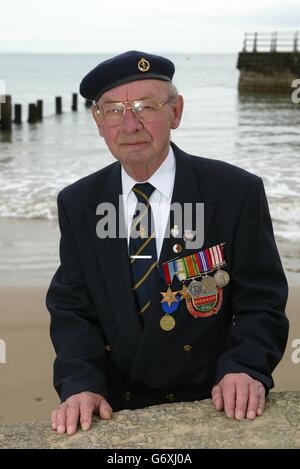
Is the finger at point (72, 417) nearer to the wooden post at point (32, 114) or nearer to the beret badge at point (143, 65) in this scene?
the beret badge at point (143, 65)

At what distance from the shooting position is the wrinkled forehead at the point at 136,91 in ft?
7.00

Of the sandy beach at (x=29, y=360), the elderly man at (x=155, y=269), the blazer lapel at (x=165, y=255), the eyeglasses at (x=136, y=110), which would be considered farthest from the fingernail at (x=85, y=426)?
the sandy beach at (x=29, y=360)

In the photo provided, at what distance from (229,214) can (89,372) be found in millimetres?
710

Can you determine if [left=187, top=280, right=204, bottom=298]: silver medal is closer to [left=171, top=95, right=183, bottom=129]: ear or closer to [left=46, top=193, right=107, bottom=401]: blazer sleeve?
[left=46, top=193, right=107, bottom=401]: blazer sleeve

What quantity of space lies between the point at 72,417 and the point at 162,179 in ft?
2.77

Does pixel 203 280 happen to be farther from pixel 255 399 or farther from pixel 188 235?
pixel 255 399

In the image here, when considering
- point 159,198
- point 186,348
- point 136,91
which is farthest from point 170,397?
point 136,91

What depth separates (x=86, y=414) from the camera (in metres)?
1.97

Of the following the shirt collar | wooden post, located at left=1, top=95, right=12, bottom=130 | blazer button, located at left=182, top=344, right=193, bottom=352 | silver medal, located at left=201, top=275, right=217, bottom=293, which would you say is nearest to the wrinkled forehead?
the shirt collar

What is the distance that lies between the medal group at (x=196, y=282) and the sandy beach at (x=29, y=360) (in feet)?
7.03

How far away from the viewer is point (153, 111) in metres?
2.14

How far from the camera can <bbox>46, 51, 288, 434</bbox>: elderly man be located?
2.13 metres

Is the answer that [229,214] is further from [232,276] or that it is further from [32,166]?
[32,166]

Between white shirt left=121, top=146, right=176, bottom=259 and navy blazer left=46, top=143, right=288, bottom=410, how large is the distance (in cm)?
3
